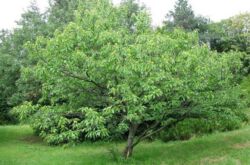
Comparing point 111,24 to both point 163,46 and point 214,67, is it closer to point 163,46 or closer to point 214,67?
point 163,46

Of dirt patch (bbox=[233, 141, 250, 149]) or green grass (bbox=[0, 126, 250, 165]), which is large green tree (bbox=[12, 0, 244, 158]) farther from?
dirt patch (bbox=[233, 141, 250, 149])

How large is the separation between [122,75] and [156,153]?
3.71 meters

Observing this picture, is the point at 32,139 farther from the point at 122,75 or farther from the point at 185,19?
the point at 185,19

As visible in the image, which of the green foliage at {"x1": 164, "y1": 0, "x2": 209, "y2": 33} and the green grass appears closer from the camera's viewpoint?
the green grass

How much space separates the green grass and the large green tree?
101 cm

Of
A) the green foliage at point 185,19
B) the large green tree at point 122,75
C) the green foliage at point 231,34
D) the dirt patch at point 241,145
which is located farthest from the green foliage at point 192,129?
the green foliage at point 185,19

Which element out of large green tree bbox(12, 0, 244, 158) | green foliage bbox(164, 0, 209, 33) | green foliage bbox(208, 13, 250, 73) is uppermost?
green foliage bbox(164, 0, 209, 33)

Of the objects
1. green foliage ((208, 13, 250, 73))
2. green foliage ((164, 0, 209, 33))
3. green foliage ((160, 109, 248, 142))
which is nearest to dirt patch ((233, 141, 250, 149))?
green foliage ((160, 109, 248, 142))

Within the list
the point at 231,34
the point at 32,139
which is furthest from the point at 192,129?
the point at 231,34

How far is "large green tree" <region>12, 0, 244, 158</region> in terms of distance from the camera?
9.30m

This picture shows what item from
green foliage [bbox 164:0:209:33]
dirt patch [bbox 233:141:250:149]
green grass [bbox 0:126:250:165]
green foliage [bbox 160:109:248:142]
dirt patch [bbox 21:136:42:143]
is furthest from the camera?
green foliage [bbox 164:0:209:33]

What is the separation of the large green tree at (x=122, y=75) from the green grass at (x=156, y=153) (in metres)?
1.01

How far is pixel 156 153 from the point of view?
12172mm

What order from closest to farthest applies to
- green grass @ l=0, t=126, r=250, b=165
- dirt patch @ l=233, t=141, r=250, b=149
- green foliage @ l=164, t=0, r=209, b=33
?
green grass @ l=0, t=126, r=250, b=165 < dirt patch @ l=233, t=141, r=250, b=149 < green foliage @ l=164, t=0, r=209, b=33
